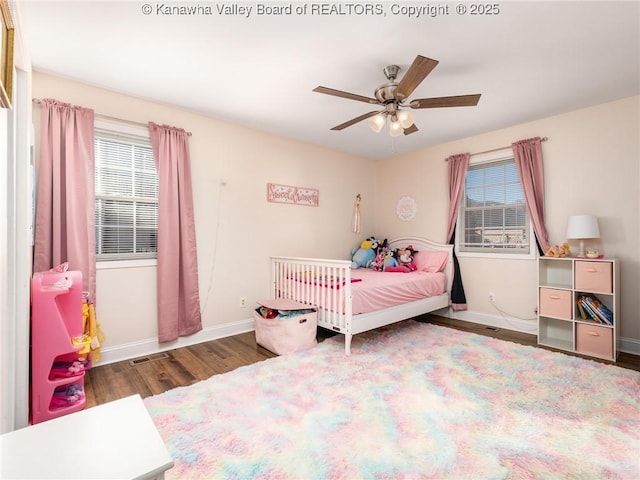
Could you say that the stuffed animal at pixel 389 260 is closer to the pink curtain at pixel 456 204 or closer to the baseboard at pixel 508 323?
the pink curtain at pixel 456 204

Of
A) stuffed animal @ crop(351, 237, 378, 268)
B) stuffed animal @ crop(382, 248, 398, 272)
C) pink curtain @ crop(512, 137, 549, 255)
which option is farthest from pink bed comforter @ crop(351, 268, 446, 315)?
pink curtain @ crop(512, 137, 549, 255)

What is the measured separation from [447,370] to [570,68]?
2469 millimetres

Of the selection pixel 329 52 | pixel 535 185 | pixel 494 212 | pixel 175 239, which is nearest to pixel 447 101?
pixel 329 52

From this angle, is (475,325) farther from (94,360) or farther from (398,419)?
(94,360)

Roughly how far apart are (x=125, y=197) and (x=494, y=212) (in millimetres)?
3991

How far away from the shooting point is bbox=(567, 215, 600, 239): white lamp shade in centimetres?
277

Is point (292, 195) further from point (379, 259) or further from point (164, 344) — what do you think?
point (164, 344)

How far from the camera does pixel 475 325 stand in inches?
144

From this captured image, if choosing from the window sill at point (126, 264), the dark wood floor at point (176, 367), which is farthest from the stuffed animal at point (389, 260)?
the window sill at point (126, 264)

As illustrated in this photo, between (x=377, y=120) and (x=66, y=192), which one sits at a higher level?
(x=377, y=120)

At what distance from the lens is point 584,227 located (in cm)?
278

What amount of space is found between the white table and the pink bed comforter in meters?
2.12

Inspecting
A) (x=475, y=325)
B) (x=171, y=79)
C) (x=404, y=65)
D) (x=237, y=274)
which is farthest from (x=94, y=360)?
(x=475, y=325)

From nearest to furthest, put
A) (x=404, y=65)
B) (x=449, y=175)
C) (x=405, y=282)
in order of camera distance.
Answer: (x=404, y=65) < (x=405, y=282) < (x=449, y=175)
